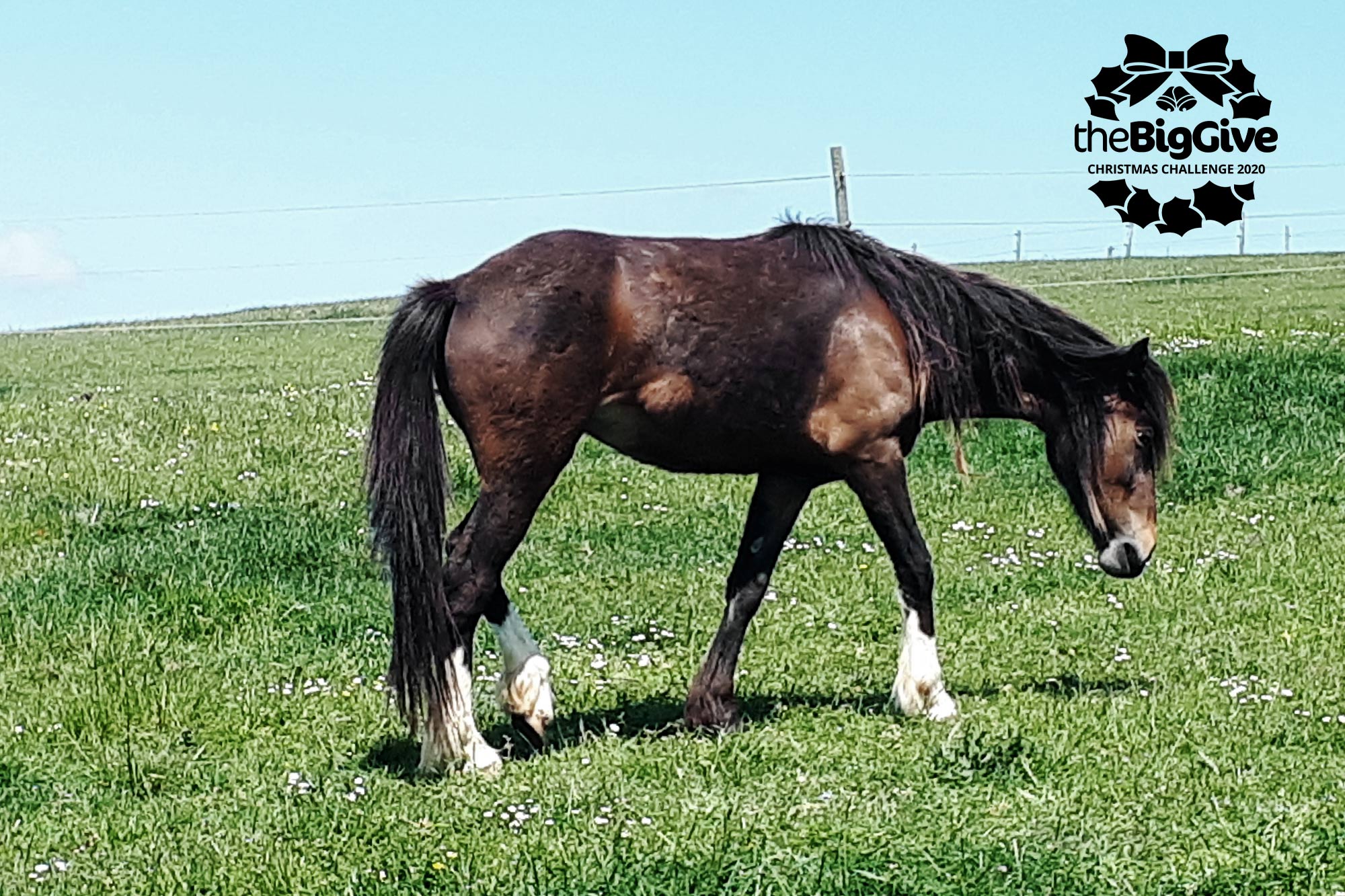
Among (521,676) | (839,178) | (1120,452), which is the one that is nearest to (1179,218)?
(839,178)

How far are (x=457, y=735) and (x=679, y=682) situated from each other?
168 centimetres

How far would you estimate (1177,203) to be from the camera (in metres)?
19.2

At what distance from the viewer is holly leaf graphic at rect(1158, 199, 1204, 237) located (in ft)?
60.8

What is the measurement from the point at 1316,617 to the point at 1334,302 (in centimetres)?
2084

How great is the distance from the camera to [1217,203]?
20.5 meters

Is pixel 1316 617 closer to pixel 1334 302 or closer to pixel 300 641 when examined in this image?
pixel 300 641

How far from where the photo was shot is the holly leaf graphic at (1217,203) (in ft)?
64.3

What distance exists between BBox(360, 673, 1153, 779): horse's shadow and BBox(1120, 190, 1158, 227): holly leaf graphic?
40.8 feet

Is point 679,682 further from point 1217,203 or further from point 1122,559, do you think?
point 1217,203

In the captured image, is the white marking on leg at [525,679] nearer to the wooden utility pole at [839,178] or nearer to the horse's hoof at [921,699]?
the horse's hoof at [921,699]

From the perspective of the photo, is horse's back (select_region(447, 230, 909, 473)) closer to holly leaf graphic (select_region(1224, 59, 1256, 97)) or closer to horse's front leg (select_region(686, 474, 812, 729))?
horse's front leg (select_region(686, 474, 812, 729))

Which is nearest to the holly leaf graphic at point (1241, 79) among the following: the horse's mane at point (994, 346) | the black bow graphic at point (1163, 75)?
the black bow graphic at point (1163, 75)

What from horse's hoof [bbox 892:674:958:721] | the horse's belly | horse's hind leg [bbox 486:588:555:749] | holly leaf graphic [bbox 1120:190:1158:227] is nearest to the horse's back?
the horse's belly

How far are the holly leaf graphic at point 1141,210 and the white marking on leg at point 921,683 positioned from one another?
13.0 m
